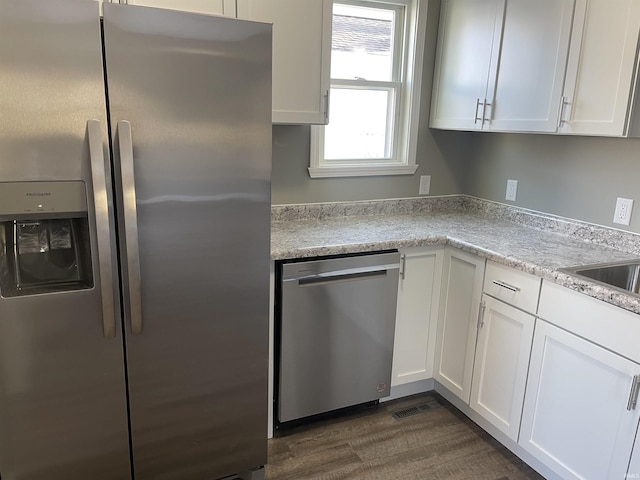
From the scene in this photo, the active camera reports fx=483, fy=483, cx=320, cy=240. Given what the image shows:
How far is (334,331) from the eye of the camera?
228cm

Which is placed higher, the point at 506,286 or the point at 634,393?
the point at 506,286

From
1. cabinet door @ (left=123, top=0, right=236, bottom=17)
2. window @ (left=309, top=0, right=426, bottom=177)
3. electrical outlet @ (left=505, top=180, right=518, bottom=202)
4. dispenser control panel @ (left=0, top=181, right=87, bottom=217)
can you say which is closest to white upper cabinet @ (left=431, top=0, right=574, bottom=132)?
window @ (left=309, top=0, right=426, bottom=177)

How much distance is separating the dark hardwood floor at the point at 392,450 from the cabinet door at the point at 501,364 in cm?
14

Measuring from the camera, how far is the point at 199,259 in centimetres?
168

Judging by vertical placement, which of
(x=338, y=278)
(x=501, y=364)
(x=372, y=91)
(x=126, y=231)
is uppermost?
(x=372, y=91)

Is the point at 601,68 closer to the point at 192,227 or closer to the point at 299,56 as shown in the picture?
the point at 299,56

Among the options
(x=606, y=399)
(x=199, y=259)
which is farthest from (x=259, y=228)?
(x=606, y=399)

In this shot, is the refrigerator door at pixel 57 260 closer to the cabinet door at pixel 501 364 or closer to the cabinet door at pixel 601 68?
the cabinet door at pixel 501 364

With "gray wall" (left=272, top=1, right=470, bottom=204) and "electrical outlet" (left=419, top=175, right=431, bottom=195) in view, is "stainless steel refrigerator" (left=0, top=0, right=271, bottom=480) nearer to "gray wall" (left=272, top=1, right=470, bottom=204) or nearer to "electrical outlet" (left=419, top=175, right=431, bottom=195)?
"gray wall" (left=272, top=1, right=470, bottom=204)

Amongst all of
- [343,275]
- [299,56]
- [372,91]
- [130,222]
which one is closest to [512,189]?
[372,91]

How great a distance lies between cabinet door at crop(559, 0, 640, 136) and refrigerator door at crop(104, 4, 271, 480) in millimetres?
1329

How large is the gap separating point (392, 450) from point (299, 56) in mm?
1860

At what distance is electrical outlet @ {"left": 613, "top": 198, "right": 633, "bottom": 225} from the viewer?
2230 mm

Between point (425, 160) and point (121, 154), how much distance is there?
6.62 feet
